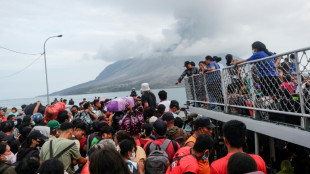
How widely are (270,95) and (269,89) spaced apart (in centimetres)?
12

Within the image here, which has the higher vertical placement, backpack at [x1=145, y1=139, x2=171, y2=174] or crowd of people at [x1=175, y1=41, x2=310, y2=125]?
crowd of people at [x1=175, y1=41, x2=310, y2=125]

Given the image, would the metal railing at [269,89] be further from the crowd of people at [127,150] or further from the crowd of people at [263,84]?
the crowd of people at [127,150]

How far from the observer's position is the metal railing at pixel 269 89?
3686 mm

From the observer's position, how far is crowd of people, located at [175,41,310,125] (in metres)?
3.94

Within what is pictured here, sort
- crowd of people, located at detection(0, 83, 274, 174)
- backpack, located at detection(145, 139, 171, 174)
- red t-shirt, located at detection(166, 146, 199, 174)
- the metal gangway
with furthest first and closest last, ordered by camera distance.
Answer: backpack, located at detection(145, 139, 171, 174)
the metal gangway
red t-shirt, located at detection(166, 146, 199, 174)
crowd of people, located at detection(0, 83, 274, 174)

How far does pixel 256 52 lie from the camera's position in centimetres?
518

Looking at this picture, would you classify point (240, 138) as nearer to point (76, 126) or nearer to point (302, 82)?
point (302, 82)

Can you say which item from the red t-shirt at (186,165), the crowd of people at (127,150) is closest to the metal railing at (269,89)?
the crowd of people at (127,150)

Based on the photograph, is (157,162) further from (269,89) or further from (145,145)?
(269,89)

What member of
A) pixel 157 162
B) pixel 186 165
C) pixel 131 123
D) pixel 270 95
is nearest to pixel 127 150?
pixel 157 162

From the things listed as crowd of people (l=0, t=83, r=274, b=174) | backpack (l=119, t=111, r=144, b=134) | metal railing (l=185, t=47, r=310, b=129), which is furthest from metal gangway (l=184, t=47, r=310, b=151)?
backpack (l=119, t=111, r=144, b=134)

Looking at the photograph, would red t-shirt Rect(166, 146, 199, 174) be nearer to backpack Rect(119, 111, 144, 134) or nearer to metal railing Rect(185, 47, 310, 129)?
metal railing Rect(185, 47, 310, 129)

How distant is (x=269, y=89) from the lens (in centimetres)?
464

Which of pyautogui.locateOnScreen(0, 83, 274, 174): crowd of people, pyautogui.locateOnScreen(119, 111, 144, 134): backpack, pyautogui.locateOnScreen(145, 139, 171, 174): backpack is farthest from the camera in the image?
pyautogui.locateOnScreen(119, 111, 144, 134): backpack
